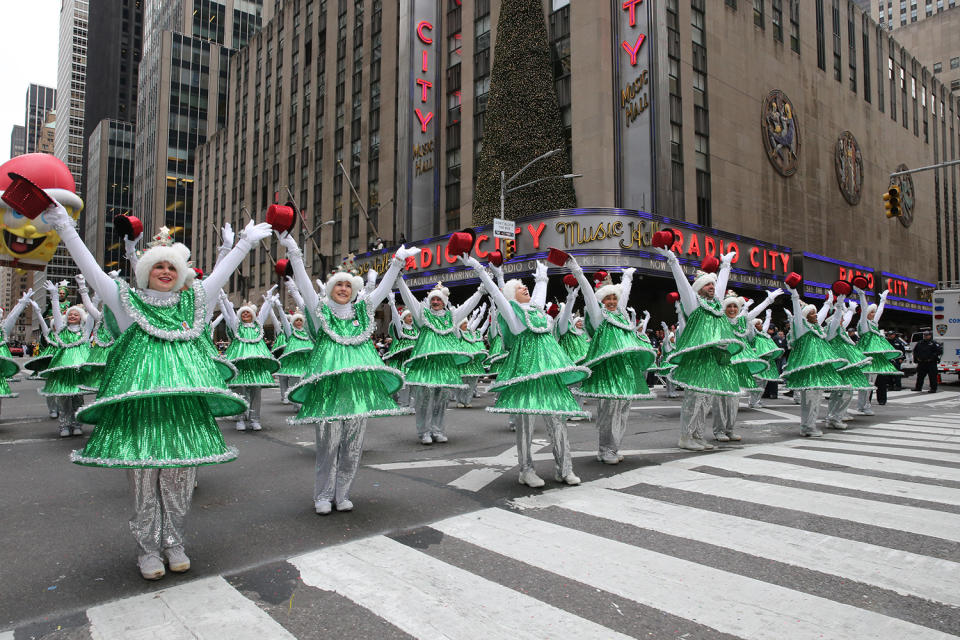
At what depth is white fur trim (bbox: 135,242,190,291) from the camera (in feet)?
12.7

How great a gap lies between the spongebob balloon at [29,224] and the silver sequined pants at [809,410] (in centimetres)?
1055

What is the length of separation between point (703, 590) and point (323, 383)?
312cm

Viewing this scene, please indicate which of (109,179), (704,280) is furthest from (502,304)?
(109,179)

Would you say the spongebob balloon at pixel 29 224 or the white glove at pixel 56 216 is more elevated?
the spongebob balloon at pixel 29 224

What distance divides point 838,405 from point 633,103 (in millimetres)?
20320

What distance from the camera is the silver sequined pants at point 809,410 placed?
8.99 meters

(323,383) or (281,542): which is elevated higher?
(323,383)

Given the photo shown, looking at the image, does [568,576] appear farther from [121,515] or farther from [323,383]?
[121,515]

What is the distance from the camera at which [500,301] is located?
5.96m

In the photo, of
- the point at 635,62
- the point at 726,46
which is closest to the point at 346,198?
the point at 635,62

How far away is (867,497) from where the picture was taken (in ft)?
17.4

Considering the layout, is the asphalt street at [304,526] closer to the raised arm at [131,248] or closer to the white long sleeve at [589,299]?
the white long sleeve at [589,299]

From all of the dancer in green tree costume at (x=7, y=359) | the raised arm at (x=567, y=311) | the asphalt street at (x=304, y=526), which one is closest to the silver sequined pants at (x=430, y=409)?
the asphalt street at (x=304, y=526)

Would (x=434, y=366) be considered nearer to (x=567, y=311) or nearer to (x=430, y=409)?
(x=430, y=409)
